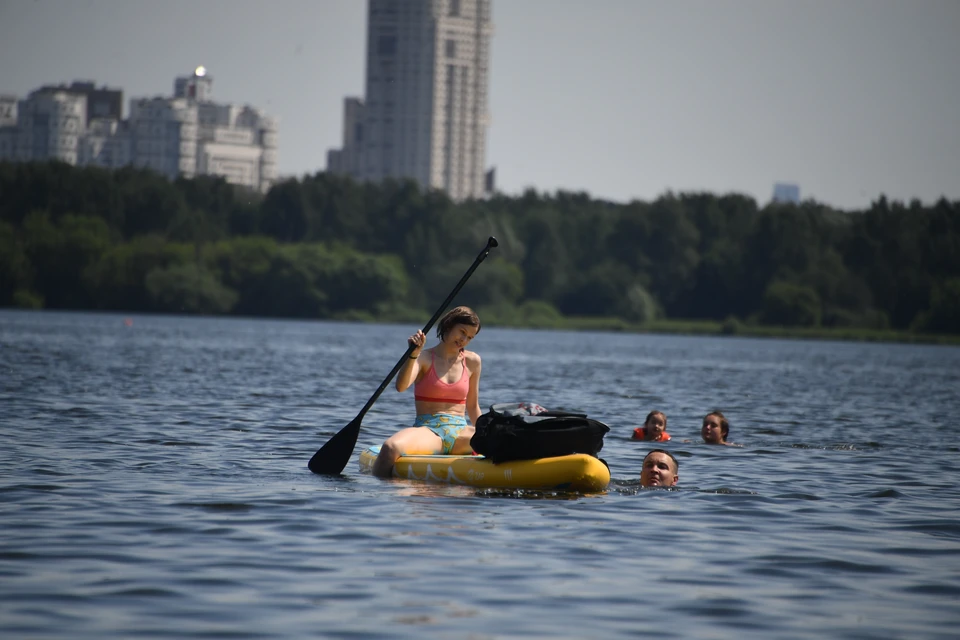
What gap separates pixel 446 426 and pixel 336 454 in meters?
1.11

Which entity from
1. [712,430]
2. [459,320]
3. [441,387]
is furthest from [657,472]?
[712,430]

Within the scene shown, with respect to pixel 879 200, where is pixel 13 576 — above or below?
below

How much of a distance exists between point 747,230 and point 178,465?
119845mm

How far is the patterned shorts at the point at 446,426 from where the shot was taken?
1258cm

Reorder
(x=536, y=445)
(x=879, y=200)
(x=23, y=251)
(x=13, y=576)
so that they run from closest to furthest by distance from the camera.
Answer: (x=13, y=576) → (x=536, y=445) → (x=23, y=251) → (x=879, y=200)

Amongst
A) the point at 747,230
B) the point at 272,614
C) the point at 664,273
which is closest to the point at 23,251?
the point at 664,273

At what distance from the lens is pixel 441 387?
1252 cm

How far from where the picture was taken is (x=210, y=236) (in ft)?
372

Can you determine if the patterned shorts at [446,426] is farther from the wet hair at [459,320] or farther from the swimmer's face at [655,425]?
the swimmer's face at [655,425]

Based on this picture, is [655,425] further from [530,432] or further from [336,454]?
[530,432]

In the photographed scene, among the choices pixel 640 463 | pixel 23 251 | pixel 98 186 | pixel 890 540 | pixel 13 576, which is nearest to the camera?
pixel 13 576

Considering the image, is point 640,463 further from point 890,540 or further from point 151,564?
point 151,564

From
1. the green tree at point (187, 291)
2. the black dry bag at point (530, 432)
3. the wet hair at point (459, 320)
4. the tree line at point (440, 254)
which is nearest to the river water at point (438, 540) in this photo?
the black dry bag at point (530, 432)

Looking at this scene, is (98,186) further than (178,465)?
Yes
